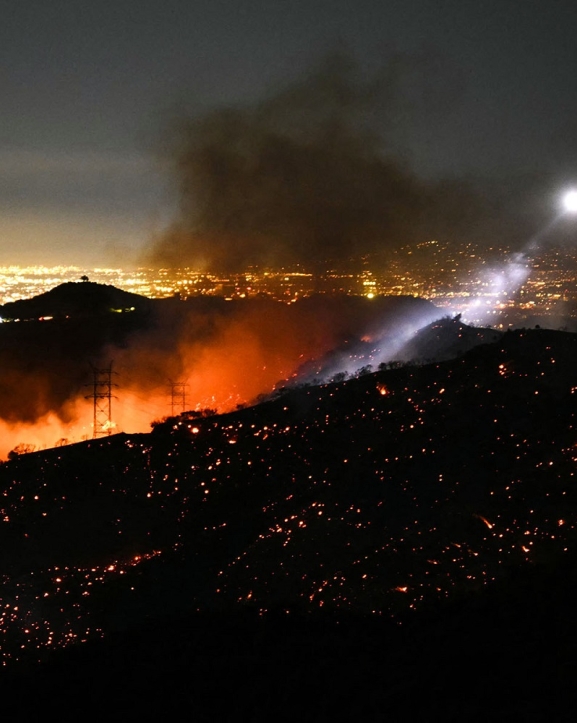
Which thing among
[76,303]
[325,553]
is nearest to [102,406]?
[76,303]

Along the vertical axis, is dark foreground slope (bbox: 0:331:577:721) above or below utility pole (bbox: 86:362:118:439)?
below

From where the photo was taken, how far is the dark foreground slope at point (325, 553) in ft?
27.4

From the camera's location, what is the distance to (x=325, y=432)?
14.2m

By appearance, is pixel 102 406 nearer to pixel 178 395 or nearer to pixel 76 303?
pixel 178 395

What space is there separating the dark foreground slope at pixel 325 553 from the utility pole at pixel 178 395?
13.8 metres

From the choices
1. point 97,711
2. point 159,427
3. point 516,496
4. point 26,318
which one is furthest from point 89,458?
point 26,318

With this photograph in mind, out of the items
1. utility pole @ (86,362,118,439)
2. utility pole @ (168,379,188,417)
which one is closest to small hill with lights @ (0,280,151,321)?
utility pole @ (86,362,118,439)

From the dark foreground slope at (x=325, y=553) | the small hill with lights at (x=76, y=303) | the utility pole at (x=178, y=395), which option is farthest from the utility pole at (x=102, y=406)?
the small hill with lights at (x=76, y=303)

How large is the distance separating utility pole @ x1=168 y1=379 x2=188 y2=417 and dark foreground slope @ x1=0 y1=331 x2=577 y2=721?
1378 centimetres

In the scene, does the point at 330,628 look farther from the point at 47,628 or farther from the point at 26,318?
the point at 26,318

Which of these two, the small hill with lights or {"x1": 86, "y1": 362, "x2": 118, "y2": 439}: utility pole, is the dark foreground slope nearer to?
{"x1": 86, "y1": 362, "x2": 118, "y2": 439}: utility pole

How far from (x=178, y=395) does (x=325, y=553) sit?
19581mm

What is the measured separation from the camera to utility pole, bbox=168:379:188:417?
29.0 m

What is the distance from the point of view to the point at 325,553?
11070mm
